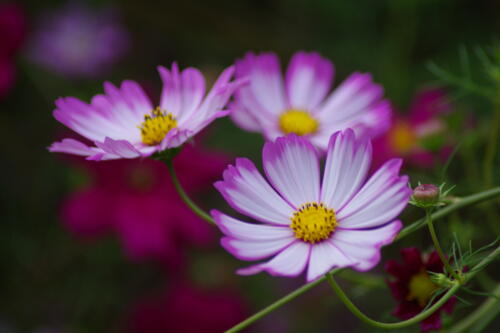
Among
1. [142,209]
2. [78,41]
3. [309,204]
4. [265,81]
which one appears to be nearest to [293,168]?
[309,204]

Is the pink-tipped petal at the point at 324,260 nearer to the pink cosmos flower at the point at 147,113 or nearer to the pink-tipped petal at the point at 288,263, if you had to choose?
the pink-tipped petal at the point at 288,263

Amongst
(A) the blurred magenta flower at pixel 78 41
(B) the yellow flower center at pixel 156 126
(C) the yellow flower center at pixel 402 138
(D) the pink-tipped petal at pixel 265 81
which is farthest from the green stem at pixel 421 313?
(A) the blurred magenta flower at pixel 78 41

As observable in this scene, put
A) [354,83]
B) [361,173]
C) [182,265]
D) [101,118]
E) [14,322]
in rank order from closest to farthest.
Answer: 1. [361,173]
2. [101,118]
3. [354,83]
4. [182,265]
5. [14,322]

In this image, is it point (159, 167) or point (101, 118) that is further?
point (159, 167)

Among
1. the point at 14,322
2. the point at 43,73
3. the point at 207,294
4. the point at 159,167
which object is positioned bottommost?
the point at 207,294

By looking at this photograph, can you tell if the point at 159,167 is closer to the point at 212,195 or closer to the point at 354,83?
the point at 212,195

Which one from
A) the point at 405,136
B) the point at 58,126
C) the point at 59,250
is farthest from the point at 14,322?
the point at 405,136
